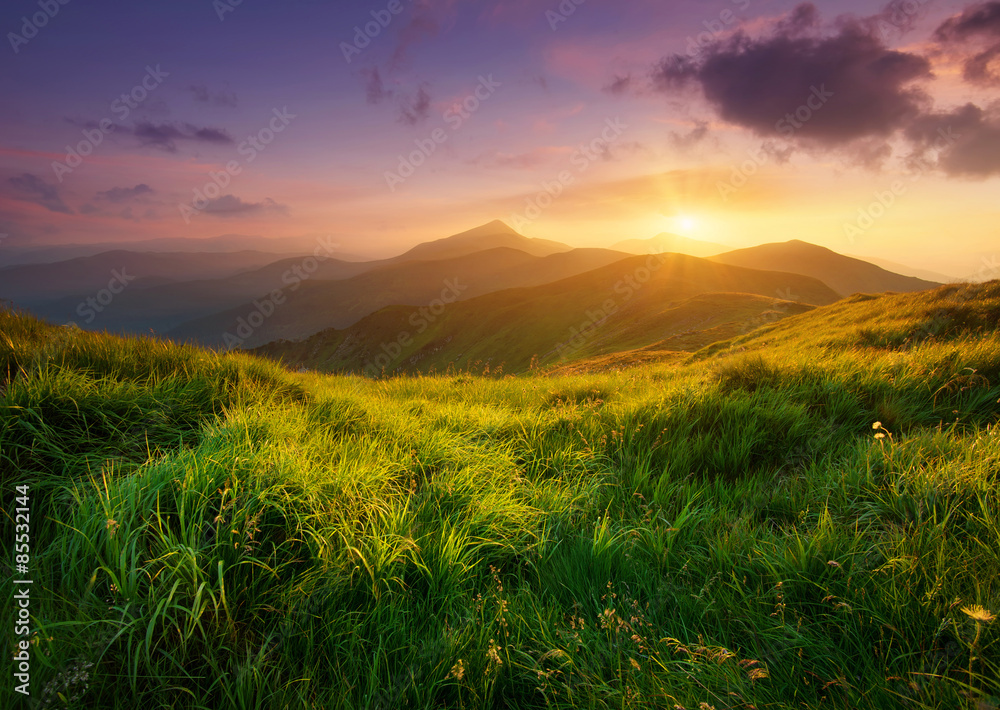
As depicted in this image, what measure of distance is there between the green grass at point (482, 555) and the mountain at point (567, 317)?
3589 cm

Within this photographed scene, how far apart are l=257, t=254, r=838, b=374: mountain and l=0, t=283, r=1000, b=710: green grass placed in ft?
118

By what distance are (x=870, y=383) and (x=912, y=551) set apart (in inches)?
152

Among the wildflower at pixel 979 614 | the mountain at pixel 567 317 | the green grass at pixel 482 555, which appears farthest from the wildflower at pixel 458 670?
the mountain at pixel 567 317

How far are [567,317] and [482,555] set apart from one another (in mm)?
86533

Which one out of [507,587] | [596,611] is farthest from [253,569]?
[596,611]

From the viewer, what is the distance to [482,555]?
10.1 feet

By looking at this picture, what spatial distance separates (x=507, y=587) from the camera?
113 inches

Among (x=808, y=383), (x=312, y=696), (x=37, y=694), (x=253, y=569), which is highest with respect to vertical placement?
(x=808, y=383)

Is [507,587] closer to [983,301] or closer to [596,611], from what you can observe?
[596,611]

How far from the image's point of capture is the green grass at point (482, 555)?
2023mm

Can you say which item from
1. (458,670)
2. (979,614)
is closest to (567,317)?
(979,614)

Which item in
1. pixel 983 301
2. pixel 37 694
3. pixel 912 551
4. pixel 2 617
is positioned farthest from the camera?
pixel 983 301

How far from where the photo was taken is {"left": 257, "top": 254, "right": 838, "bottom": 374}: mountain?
4606 centimetres

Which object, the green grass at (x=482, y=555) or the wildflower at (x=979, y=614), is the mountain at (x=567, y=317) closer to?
the green grass at (x=482, y=555)
